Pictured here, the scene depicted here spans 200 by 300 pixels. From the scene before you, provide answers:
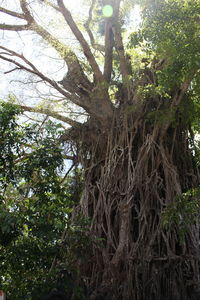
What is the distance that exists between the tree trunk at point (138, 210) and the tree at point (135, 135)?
0.04ft

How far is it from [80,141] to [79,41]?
153cm

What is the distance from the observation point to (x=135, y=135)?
5.76 m

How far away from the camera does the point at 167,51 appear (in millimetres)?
4484

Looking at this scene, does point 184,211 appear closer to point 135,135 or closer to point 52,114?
point 135,135

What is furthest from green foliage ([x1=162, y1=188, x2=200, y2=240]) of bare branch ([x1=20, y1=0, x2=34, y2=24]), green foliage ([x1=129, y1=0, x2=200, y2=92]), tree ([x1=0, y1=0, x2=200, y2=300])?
bare branch ([x1=20, y1=0, x2=34, y2=24])

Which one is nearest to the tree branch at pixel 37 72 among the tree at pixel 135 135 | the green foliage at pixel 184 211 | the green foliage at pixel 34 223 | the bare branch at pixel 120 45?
the tree at pixel 135 135

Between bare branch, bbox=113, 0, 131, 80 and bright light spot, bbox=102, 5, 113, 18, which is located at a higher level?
bright light spot, bbox=102, 5, 113, 18

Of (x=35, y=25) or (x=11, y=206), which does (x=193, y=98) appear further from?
(x=11, y=206)

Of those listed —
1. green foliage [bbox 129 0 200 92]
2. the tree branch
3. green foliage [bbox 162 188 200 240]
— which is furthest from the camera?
the tree branch

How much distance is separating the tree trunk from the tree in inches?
0.5

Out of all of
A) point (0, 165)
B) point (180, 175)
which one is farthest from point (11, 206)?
point (180, 175)

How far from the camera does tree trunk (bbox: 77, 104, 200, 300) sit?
4.63 meters

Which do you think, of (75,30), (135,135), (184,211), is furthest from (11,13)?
(184,211)

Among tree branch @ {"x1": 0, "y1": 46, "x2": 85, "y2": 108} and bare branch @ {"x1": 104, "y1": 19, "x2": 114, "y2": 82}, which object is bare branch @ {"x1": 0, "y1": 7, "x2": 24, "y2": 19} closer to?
tree branch @ {"x1": 0, "y1": 46, "x2": 85, "y2": 108}
